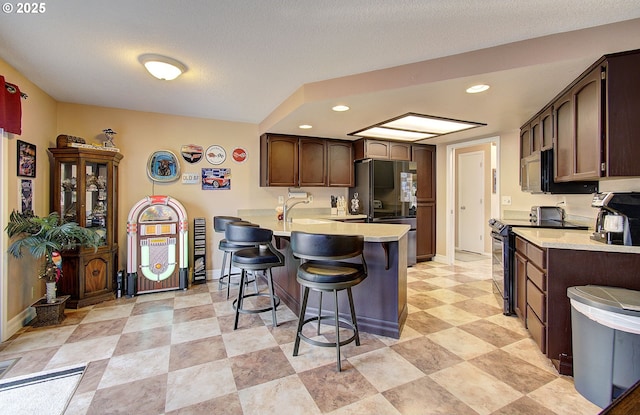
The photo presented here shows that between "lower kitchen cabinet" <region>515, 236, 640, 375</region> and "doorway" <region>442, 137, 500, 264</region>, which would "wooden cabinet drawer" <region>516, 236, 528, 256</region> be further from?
"doorway" <region>442, 137, 500, 264</region>

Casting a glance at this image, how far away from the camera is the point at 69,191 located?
340 centimetres

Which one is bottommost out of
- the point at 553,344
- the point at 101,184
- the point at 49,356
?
the point at 49,356

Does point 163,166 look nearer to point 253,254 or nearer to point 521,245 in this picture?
point 253,254

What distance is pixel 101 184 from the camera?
11.6 feet

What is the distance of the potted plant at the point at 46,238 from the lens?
2627mm

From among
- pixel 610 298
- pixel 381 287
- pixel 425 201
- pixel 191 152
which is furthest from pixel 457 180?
pixel 191 152

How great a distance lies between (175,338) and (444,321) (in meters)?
2.45

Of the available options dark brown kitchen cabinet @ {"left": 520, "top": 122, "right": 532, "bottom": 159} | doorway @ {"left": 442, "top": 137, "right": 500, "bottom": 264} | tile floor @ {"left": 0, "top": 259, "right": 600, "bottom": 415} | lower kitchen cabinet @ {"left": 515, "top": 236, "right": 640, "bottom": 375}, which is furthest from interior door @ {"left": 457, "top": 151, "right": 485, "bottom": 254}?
lower kitchen cabinet @ {"left": 515, "top": 236, "right": 640, "bottom": 375}

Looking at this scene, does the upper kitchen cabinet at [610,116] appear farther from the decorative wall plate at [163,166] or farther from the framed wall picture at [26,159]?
the framed wall picture at [26,159]

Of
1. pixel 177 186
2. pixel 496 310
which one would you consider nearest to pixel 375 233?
pixel 496 310

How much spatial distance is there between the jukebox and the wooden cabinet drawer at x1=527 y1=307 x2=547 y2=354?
3.75 meters

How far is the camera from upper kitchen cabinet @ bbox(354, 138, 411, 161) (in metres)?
4.80

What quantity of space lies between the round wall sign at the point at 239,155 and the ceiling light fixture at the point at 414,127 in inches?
66.3

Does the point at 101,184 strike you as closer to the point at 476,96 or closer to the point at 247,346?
the point at 247,346
